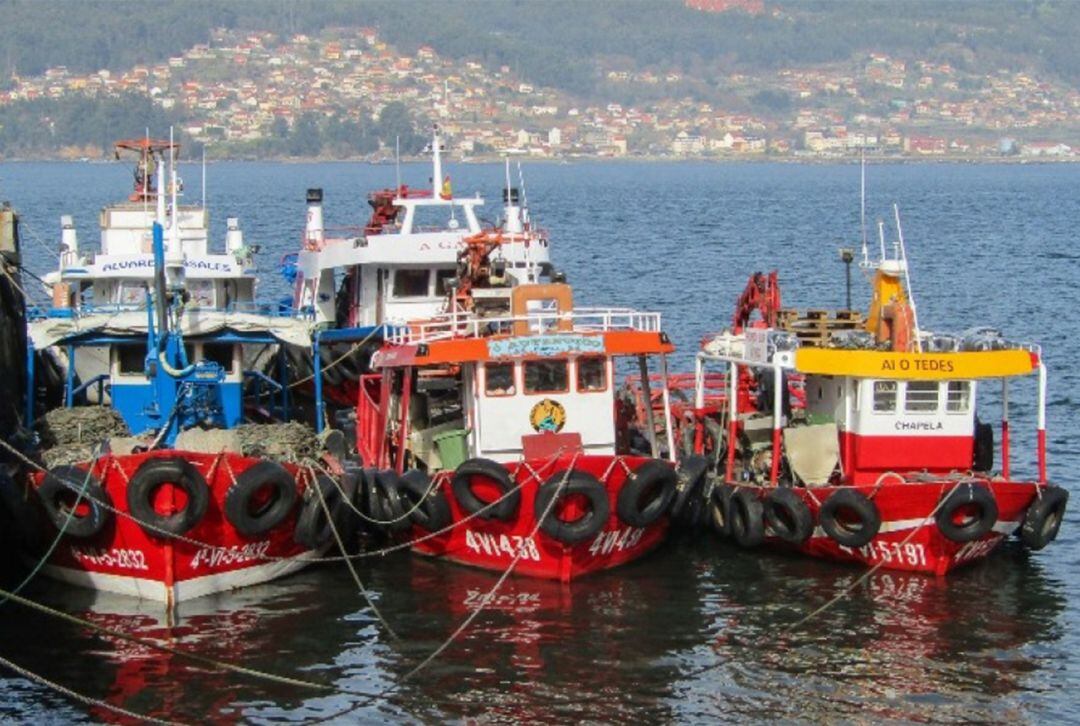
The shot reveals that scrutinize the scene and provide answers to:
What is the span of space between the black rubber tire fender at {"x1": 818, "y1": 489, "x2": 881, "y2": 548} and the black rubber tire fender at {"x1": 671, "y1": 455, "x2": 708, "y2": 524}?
179 cm

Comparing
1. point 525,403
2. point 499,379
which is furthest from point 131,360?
point 525,403

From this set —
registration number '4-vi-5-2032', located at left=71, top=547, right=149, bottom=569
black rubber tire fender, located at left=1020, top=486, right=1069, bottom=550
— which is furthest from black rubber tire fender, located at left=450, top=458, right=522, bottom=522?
black rubber tire fender, located at left=1020, top=486, right=1069, bottom=550

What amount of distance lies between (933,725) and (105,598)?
36.3 feet

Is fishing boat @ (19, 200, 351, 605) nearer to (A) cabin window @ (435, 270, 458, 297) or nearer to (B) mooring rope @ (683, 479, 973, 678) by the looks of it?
(A) cabin window @ (435, 270, 458, 297)

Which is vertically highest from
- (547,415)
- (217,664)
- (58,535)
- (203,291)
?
(203,291)

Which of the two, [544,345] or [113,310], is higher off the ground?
[113,310]

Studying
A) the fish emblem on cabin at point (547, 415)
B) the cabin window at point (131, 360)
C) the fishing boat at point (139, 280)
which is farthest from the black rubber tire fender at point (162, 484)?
the fishing boat at point (139, 280)

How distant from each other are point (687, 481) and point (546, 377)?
2447mm

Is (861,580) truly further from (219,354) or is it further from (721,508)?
(219,354)

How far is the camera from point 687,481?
28.4m

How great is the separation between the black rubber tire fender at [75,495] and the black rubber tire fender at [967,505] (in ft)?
36.0

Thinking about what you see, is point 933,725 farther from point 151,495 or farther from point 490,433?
point 151,495

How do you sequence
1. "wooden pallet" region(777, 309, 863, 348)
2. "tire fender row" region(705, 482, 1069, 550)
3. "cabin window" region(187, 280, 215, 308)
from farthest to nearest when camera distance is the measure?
1. "cabin window" region(187, 280, 215, 308)
2. "wooden pallet" region(777, 309, 863, 348)
3. "tire fender row" region(705, 482, 1069, 550)

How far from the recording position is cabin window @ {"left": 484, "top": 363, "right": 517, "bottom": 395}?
2853cm
